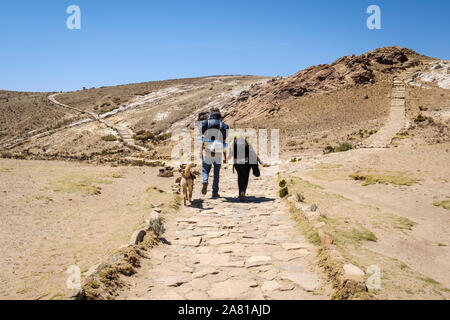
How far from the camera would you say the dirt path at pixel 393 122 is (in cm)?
2623

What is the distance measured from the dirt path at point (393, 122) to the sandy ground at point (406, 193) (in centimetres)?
556

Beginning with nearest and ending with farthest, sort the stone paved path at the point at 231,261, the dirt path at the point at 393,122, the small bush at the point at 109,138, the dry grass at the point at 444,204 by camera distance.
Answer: the stone paved path at the point at 231,261 < the dry grass at the point at 444,204 < the dirt path at the point at 393,122 < the small bush at the point at 109,138

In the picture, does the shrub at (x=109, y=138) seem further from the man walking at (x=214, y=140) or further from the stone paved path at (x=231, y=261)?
the stone paved path at (x=231, y=261)

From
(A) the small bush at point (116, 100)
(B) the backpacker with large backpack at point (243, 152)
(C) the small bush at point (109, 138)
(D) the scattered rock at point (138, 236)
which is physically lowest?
(D) the scattered rock at point (138, 236)

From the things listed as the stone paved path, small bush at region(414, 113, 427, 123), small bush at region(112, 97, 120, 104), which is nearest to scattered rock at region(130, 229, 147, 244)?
the stone paved path

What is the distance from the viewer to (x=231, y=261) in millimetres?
5629

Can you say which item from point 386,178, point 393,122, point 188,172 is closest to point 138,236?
point 188,172

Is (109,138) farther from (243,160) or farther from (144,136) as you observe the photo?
(243,160)

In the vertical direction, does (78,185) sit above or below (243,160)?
below

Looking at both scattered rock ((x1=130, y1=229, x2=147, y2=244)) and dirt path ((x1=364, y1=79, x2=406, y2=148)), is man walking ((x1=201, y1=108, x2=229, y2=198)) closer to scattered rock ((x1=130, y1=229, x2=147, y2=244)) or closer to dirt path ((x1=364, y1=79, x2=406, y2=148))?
scattered rock ((x1=130, y1=229, x2=147, y2=244))

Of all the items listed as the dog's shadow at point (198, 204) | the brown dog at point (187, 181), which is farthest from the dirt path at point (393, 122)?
the brown dog at point (187, 181)

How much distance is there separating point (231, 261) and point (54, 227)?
541cm
